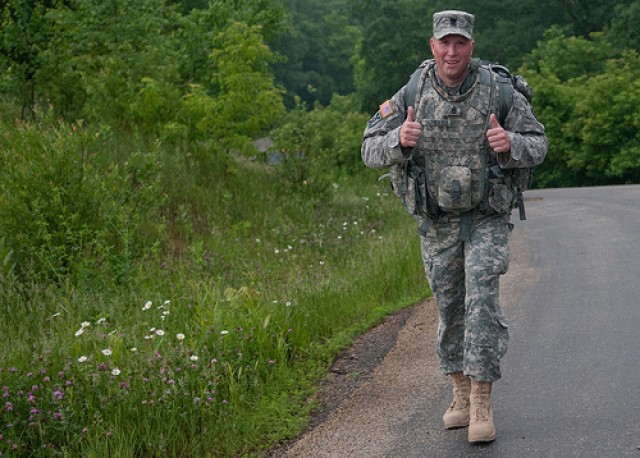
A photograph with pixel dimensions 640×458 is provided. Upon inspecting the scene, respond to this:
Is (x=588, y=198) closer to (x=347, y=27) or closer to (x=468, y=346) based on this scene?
(x=468, y=346)

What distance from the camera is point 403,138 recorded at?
5129mm

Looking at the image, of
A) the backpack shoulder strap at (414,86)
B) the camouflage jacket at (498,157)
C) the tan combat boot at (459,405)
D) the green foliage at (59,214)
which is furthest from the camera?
the green foliage at (59,214)

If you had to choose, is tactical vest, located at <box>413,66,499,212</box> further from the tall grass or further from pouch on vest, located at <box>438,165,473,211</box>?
the tall grass

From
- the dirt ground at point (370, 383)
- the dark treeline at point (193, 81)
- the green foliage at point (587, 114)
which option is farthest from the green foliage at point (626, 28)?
the dirt ground at point (370, 383)

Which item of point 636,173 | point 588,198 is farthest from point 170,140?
point 636,173

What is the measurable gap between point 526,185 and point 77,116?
10897mm

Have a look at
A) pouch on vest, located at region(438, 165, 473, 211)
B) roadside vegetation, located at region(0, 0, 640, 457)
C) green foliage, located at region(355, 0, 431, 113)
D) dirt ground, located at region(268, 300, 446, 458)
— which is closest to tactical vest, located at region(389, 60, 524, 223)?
pouch on vest, located at region(438, 165, 473, 211)

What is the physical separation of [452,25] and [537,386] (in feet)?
7.21

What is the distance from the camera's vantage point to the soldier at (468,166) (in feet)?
17.0

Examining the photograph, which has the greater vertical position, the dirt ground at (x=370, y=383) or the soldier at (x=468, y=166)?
the soldier at (x=468, y=166)

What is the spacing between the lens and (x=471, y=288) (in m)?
5.25

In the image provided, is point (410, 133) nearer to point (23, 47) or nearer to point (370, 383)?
point (370, 383)

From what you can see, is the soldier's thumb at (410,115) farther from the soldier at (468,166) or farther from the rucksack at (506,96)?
the rucksack at (506,96)

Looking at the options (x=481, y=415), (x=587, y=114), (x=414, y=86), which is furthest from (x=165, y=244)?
(x=587, y=114)
